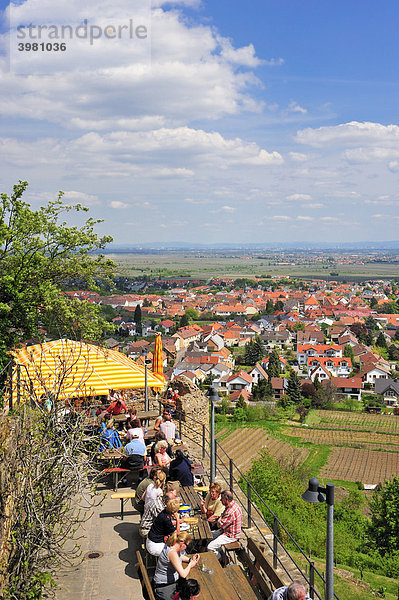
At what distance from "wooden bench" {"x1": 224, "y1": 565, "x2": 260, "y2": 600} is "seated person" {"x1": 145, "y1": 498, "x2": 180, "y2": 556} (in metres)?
0.64

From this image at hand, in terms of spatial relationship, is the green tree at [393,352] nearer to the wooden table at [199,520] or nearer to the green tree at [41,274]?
the green tree at [41,274]

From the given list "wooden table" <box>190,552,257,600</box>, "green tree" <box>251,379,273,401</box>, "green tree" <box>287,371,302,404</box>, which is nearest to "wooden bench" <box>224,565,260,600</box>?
"wooden table" <box>190,552,257,600</box>

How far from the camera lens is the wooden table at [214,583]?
4.45 m

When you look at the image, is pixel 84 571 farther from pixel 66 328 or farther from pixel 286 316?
pixel 286 316

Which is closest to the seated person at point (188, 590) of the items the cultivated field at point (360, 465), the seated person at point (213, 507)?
the seated person at point (213, 507)

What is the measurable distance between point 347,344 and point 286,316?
32.3 m

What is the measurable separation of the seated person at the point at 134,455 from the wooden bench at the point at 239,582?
2739 millimetres

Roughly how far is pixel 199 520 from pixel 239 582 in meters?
1.24

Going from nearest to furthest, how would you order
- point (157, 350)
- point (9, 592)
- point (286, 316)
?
point (9, 592), point (157, 350), point (286, 316)

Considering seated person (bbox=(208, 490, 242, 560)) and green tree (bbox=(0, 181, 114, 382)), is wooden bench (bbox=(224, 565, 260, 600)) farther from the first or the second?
green tree (bbox=(0, 181, 114, 382))

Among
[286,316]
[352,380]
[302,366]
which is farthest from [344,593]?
[286,316]

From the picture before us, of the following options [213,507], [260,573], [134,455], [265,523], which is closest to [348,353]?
[265,523]

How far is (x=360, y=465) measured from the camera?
1549 inches

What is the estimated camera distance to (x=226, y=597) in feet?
14.5
